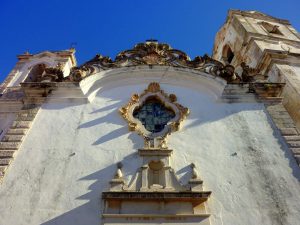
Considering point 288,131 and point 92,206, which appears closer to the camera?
point 92,206

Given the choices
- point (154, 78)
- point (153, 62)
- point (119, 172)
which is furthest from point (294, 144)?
point (153, 62)

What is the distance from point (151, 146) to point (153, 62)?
341 centimetres

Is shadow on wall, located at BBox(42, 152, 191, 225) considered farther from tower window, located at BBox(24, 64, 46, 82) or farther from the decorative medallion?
tower window, located at BBox(24, 64, 46, 82)

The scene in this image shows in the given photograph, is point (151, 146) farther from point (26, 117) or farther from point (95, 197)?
point (26, 117)

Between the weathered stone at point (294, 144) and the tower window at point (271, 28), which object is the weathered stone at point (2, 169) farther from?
the tower window at point (271, 28)

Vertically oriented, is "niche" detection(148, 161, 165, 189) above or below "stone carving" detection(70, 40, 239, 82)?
below

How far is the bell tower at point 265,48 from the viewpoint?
1090cm

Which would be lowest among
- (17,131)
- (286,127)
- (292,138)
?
(292,138)

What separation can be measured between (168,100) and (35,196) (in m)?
4.04

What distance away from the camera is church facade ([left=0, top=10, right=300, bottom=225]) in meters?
6.01

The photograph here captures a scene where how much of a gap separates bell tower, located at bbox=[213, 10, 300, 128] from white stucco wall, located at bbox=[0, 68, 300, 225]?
260 cm

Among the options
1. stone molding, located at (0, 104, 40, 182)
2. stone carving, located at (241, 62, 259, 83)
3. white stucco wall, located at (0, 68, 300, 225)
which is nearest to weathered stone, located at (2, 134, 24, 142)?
stone molding, located at (0, 104, 40, 182)

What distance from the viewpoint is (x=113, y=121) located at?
8016 mm

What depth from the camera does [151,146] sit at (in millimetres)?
7332
